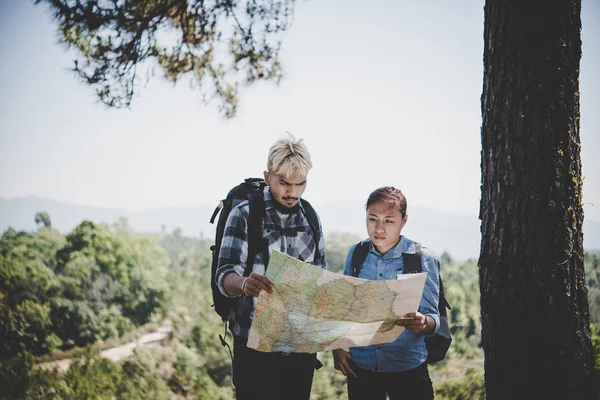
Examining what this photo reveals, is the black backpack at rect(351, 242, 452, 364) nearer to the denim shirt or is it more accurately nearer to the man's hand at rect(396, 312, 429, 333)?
the denim shirt

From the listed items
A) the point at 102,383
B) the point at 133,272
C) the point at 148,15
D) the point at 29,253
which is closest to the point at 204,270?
the point at 133,272

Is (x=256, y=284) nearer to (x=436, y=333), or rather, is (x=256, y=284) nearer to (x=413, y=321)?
(x=413, y=321)

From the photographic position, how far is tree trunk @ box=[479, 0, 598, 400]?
175cm

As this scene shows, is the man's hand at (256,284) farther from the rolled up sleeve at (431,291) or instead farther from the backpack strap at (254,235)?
the rolled up sleeve at (431,291)

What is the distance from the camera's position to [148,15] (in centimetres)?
372

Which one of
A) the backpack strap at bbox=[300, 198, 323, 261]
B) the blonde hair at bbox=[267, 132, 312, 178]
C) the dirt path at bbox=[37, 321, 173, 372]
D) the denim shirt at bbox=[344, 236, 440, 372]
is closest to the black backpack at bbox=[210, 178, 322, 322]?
the backpack strap at bbox=[300, 198, 323, 261]

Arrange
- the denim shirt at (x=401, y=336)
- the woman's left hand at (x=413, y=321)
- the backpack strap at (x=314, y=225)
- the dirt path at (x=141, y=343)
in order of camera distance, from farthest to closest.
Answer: the dirt path at (x=141, y=343), the backpack strap at (x=314, y=225), the denim shirt at (x=401, y=336), the woman's left hand at (x=413, y=321)

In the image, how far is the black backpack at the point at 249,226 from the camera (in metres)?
1.81

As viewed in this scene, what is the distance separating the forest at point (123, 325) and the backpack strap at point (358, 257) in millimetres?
2519

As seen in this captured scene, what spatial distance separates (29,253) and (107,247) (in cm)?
734

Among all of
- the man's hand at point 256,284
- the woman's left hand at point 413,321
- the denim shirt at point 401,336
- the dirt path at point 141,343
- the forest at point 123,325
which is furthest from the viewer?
the dirt path at point 141,343

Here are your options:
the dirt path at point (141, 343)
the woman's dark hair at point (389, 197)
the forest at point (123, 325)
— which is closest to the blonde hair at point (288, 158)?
the woman's dark hair at point (389, 197)

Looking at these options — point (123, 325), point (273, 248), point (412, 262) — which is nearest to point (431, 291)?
point (412, 262)

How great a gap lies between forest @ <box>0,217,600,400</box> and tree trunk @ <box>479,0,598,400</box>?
A: 1964 millimetres
